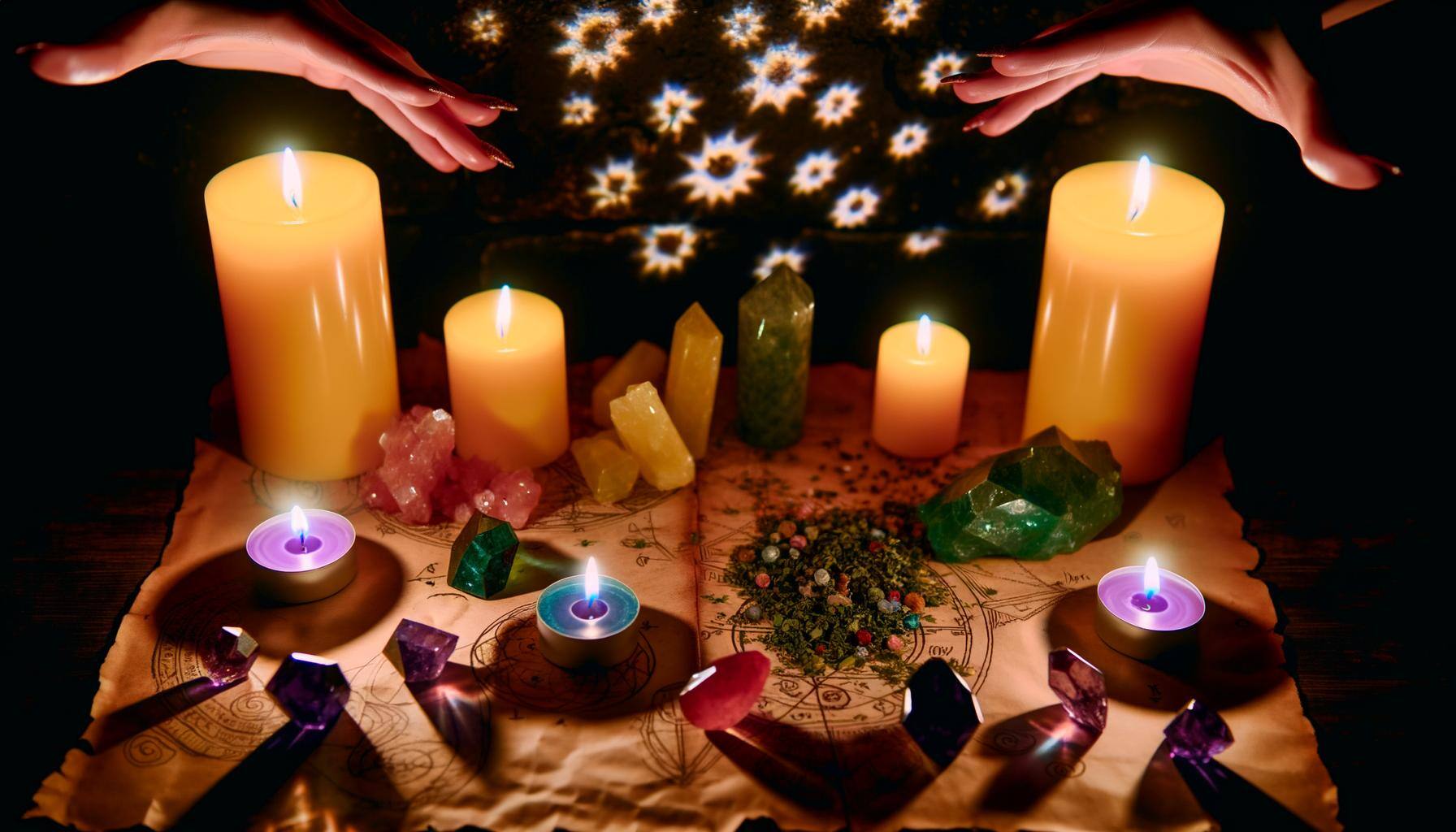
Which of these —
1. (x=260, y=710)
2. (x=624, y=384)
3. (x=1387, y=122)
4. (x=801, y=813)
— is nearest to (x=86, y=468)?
(x=260, y=710)

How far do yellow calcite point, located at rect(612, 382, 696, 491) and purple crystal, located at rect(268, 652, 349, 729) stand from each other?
1.44 feet

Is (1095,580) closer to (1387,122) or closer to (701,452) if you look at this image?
(701,452)

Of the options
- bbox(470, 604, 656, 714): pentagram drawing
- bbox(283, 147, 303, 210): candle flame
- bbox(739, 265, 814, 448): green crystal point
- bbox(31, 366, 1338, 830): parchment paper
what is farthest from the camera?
bbox(739, 265, 814, 448): green crystal point

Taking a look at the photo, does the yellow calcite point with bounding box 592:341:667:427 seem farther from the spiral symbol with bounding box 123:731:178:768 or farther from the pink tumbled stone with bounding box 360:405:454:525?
the spiral symbol with bounding box 123:731:178:768

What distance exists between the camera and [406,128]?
1446 mm

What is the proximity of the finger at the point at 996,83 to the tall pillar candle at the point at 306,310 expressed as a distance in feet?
2.12

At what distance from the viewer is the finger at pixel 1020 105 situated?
1435 millimetres

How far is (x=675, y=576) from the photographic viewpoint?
1.33m

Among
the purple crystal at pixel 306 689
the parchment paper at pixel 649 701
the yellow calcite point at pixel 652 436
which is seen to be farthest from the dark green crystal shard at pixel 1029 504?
the purple crystal at pixel 306 689

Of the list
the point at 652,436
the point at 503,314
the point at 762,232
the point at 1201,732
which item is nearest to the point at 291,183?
the point at 503,314

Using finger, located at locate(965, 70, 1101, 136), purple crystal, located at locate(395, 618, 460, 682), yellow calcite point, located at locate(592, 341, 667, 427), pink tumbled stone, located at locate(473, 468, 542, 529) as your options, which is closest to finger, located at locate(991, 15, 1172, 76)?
finger, located at locate(965, 70, 1101, 136)

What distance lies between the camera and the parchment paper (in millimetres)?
1064

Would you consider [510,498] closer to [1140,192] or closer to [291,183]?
[291,183]

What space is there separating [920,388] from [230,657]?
794 millimetres
